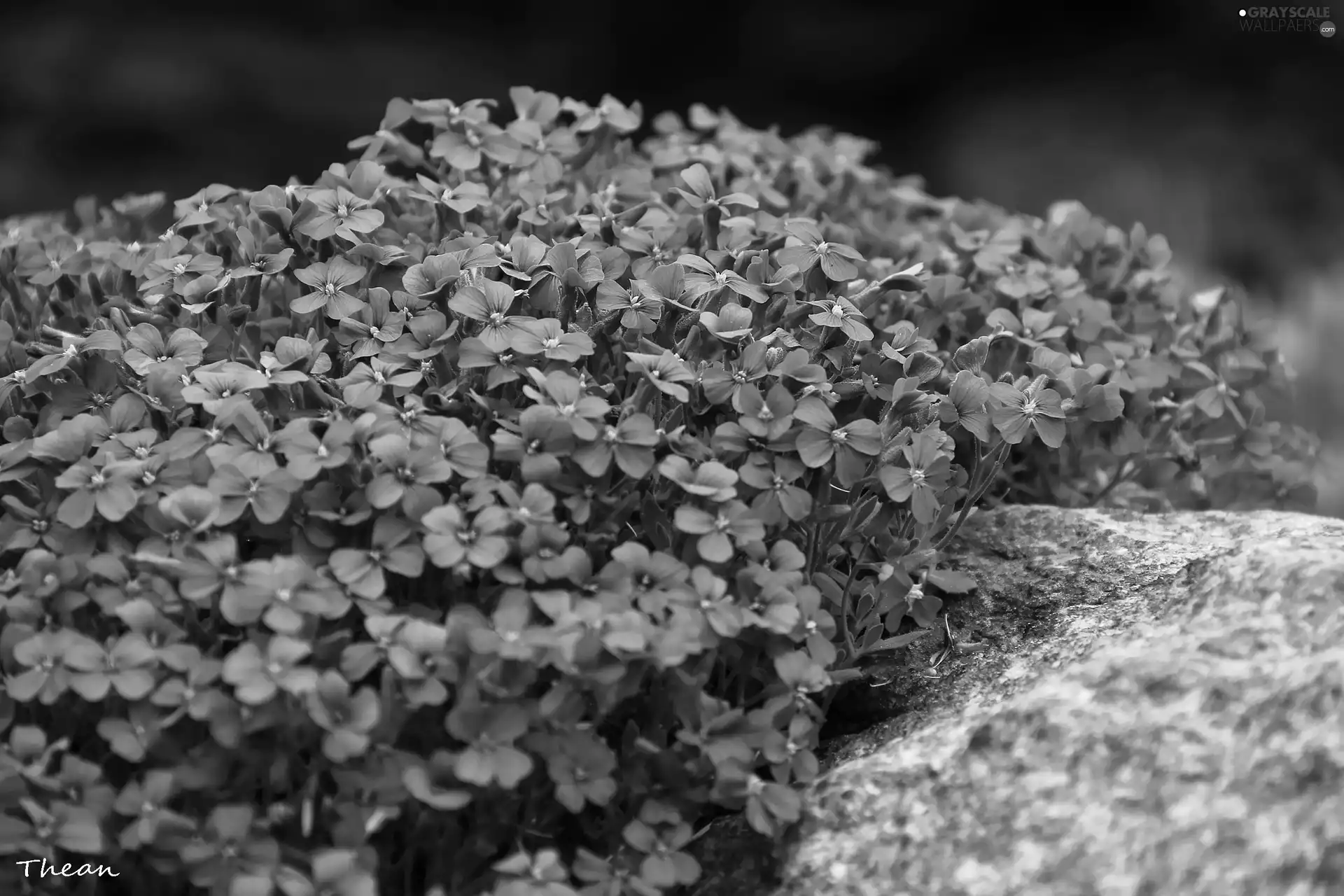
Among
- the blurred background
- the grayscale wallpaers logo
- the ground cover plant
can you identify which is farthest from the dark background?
the ground cover plant

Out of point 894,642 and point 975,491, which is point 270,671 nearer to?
point 894,642

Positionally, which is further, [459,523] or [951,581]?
[951,581]

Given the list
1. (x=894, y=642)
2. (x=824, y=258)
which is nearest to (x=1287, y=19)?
(x=824, y=258)

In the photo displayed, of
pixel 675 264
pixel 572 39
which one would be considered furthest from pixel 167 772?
pixel 572 39

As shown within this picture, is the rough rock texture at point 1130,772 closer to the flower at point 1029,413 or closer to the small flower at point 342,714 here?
the flower at point 1029,413

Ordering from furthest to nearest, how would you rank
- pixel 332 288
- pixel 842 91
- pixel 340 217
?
pixel 842 91, pixel 340 217, pixel 332 288
